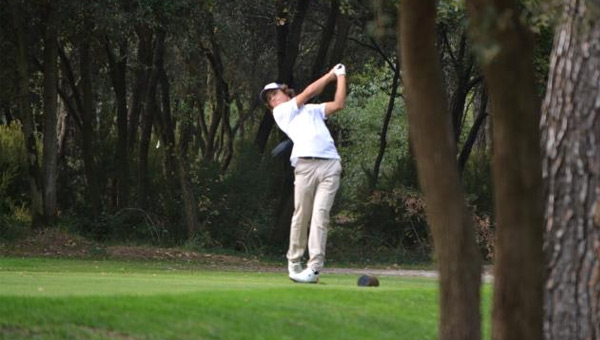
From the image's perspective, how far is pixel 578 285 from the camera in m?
8.98

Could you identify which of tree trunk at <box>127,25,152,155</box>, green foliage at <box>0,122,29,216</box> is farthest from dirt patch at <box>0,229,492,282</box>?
tree trunk at <box>127,25,152,155</box>

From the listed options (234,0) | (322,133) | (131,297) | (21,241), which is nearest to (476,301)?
(131,297)

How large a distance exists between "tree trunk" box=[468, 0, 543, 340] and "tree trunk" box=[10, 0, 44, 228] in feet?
71.7

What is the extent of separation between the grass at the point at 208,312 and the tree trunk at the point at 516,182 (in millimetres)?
2384

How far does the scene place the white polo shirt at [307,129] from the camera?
613 inches

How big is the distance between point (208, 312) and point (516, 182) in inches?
132

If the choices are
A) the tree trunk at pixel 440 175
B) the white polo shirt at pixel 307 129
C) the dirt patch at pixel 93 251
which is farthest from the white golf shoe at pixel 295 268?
the dirt patch at pixel 93 251

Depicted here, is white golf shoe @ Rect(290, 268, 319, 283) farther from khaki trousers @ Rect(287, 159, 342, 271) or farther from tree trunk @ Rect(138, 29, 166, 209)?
tree trunk @ Rect(138, 29, 166, 209)

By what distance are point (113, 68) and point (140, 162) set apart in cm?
255

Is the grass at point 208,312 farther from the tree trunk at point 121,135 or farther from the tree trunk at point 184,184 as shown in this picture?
the tree trunk at point 121,135

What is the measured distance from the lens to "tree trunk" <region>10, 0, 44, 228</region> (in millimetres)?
29547

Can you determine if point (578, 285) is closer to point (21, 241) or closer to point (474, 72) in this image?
point (21, 241)

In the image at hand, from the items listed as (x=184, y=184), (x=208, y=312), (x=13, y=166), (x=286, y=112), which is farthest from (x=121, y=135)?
(x=208, y=312)

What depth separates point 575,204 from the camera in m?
8.97
